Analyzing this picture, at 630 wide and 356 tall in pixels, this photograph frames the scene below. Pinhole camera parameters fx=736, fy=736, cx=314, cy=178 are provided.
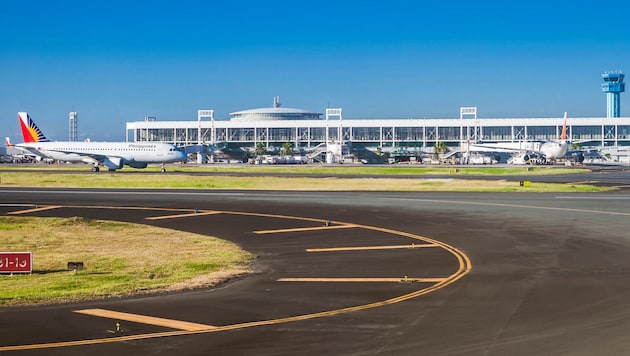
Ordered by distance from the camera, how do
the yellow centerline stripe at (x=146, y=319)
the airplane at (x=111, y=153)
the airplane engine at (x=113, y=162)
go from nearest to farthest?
the yellow centerline stripe at (x=146, y=319) < the airplane engine at (x=113, y=162) < the airplane at (x=111, y=153)

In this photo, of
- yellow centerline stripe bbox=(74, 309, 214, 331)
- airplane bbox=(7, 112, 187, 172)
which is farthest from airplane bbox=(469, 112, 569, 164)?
yellow centerline stripe bbox=(74, 309, 214, 331)

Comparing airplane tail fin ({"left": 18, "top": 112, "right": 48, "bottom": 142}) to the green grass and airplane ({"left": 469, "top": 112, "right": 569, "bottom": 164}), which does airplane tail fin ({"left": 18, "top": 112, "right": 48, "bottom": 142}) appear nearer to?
the green grass

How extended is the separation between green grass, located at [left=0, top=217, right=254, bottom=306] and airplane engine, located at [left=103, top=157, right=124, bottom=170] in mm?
64781

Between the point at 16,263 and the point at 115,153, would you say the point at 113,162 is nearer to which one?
the point at 115,153

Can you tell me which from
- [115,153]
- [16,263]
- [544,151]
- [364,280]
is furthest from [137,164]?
[544,151]

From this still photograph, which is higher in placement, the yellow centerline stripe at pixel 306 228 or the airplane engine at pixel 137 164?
the airplane engine at pixel 137 164

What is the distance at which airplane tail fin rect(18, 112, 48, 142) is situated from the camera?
109 metres

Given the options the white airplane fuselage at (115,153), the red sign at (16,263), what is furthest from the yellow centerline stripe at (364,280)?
the white airplane fuselage at (115,153)

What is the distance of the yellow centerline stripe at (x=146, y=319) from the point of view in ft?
49.1

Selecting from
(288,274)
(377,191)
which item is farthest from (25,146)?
(288,274)

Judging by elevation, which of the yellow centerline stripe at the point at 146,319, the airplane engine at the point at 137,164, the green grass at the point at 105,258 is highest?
the airplane engine at the point at 137,164

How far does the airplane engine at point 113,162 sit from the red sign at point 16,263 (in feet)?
266

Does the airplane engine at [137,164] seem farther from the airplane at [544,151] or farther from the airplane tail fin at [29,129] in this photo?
the airplane at [544,151]

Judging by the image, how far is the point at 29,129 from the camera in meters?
109
